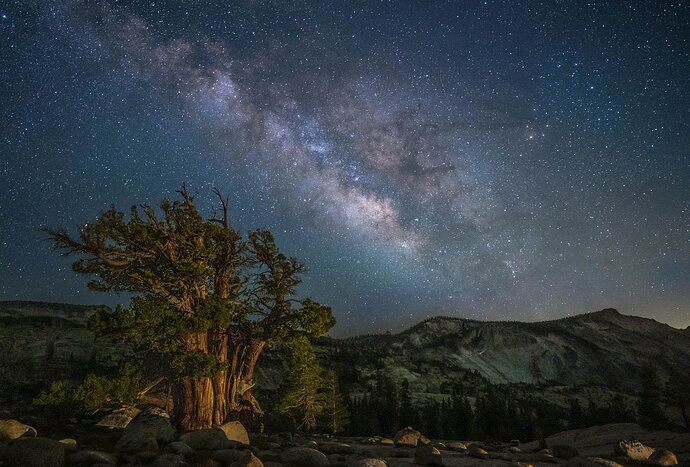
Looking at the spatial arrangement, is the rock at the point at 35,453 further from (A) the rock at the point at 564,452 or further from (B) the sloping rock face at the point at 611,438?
(B) the sloping rock face at the point at 611,438

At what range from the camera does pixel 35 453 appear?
10570 mm

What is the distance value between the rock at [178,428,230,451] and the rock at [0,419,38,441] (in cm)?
575

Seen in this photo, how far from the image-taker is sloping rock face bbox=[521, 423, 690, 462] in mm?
22828

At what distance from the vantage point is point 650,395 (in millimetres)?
62062

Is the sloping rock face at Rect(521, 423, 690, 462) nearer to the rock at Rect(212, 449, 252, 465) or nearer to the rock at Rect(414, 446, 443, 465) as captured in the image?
the rock at Rect(414, 446, 443, 465)

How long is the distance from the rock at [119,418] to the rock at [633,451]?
2625 cm

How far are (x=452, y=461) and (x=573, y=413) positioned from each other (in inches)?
3102

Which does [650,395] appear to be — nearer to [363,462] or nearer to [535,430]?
[535,430]

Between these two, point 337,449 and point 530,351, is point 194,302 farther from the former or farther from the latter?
point 530,351

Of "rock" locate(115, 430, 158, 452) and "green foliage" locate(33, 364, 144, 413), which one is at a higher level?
"green foliage" locate(33, 364, 144, 413)

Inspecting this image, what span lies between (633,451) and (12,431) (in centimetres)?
2813

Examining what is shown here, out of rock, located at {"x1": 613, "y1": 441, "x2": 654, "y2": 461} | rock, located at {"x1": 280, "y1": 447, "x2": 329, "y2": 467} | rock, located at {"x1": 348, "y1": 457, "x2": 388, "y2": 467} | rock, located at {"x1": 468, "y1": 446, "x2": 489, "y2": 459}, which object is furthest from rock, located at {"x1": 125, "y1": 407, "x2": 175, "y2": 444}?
rock, located at {"x1": 613, "y1": 441, "x2": 654, "y2": 461}

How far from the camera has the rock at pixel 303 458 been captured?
50.3 ft

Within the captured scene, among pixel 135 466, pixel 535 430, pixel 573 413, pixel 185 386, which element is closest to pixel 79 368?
pixel 185 386
